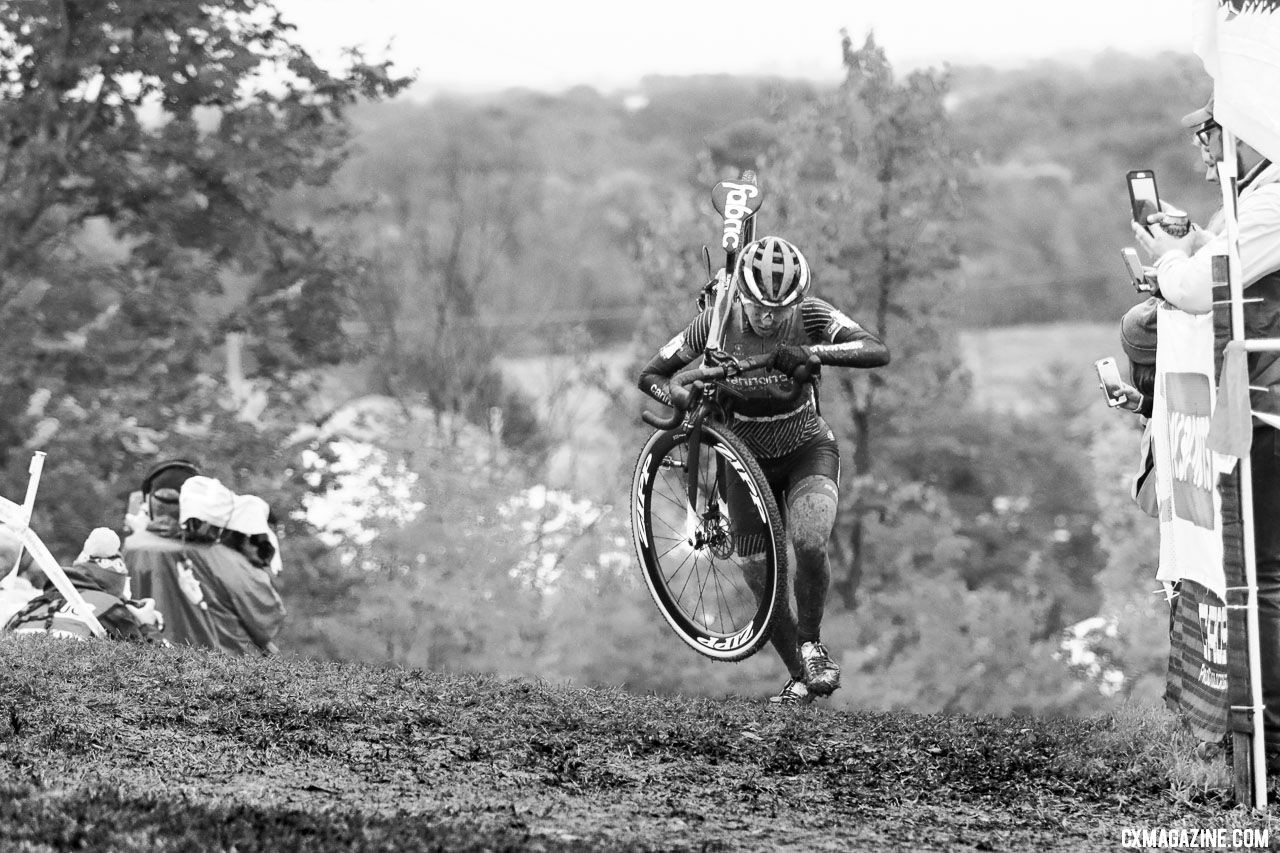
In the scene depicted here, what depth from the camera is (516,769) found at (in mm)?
6816

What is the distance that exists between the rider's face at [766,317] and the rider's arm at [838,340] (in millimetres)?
152

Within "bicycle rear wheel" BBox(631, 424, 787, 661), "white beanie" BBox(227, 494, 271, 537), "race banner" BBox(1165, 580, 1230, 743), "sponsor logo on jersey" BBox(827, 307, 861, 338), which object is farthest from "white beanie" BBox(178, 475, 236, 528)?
"race banner" BBox(1165, 580, 1230, 743)

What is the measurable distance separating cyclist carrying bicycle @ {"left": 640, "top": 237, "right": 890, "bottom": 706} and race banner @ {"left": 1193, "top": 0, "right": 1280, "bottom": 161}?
8.36ft

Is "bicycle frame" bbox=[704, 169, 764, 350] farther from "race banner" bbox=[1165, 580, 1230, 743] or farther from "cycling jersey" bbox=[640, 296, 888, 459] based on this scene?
"race banner" bbox=[1165, 580, 1230, 743]

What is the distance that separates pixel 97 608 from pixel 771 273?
178 inches

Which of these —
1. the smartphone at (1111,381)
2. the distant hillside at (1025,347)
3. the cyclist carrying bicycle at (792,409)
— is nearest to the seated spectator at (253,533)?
the cyclist carrying bicycle at (792,409)

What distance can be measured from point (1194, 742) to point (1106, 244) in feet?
251

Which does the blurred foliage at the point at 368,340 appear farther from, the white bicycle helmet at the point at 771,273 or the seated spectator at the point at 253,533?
the white bicycle helmet at the point at 771,273

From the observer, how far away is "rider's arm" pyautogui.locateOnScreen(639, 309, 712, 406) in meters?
9.43

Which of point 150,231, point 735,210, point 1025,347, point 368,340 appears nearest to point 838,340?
point 735,210

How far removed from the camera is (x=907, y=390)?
77.2 ft

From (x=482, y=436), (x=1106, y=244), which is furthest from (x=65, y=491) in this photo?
(x=1106, y=244)

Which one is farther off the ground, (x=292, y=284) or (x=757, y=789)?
(x=292, y=284)

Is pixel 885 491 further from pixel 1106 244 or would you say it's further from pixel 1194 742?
pixel 1106 244
